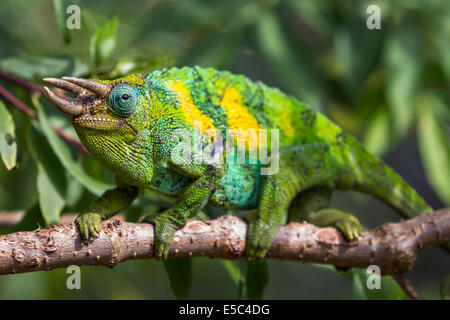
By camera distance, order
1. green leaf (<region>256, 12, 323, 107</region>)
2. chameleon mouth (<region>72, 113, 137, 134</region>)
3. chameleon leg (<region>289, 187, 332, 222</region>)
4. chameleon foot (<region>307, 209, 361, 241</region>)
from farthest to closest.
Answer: green leaf (<region>256, 12, 323, 107</region>)
chameleon leg (<region>289, 187, 332, 222</region>)
chameleon foot (<region>307, 209, 361, 241</region>)
chameleon mouth (<region>72, 113, 137, 134</region>)

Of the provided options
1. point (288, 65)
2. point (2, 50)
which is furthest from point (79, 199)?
point (288, 65)

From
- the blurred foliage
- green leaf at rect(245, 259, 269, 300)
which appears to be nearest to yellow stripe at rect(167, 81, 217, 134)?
the blurred foliage

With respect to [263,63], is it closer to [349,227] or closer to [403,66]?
[403,66]

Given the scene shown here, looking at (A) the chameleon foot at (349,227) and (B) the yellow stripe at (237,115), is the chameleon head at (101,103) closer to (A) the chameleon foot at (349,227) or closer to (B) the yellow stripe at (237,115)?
(B) the yellow stripe at (237,115)

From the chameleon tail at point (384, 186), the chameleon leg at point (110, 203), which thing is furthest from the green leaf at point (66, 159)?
the chameleon tail at point (384, 186)

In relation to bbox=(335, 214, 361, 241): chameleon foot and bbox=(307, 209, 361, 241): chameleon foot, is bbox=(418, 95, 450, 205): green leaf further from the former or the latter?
bbox=(335, 214, 361, 241): chameleon foot

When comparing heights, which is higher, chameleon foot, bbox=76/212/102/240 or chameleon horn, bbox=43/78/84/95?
chameleon horn, bbox=43/78/84/95

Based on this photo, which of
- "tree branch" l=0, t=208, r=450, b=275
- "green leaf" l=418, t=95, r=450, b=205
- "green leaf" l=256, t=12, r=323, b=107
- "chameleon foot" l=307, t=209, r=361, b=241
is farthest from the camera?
"green leaf" l=418, t=95, r=450, b=205
